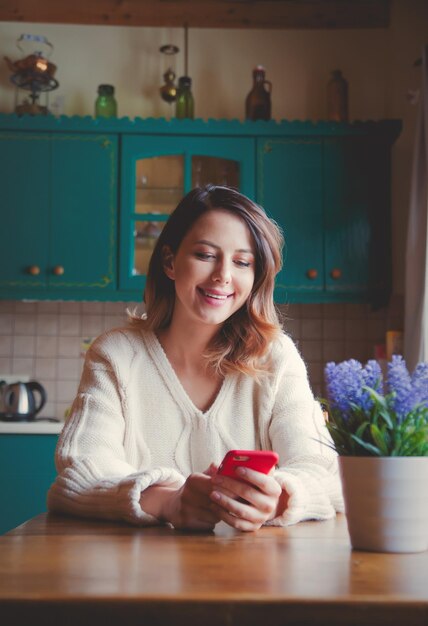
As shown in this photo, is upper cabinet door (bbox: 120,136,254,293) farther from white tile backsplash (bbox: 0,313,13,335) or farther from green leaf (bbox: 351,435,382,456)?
green leaf (bbox: 351,435,382,456)

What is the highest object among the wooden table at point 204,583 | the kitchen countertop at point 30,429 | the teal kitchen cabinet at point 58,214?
the teal kitchen cabinet at point 58,214

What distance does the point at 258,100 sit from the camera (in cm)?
346

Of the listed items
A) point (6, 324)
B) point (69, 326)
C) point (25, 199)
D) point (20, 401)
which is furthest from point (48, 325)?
point (25, 199)

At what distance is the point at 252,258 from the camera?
5.25 feet

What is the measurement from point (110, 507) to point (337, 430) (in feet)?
1.36

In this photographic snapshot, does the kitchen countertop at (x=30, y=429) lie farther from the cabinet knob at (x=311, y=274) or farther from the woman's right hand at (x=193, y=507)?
the woman's right hand at (x=193, y=507)

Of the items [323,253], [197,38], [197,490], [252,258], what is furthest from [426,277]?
[197,490]

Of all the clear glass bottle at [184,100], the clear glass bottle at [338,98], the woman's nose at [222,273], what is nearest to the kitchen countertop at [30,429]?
the clear glass bottle at [184,100]

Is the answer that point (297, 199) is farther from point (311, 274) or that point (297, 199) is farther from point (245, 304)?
point (245, 304)

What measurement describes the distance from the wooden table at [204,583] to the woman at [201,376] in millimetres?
331

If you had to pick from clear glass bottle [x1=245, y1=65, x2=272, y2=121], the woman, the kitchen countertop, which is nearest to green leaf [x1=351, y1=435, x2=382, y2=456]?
the woman

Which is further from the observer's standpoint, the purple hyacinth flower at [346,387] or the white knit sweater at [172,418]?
the white knit sweater at [172,418]

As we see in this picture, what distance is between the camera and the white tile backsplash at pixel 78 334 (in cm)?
353

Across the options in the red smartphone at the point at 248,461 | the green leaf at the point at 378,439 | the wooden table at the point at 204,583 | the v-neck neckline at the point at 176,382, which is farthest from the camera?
the v-neck neckline at the point at 176,382
